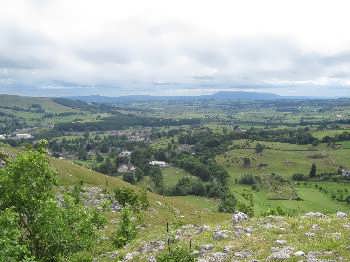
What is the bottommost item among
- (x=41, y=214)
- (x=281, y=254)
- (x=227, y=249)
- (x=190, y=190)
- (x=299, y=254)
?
(x=190, y=190)

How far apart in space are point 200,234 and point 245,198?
156307mm

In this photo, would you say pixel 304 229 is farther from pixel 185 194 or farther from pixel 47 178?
pixel 185 194

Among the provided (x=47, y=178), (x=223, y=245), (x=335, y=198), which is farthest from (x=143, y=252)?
(x=335, y=198)

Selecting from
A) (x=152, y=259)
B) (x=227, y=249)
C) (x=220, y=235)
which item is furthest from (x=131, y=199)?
(x=227, y=249)

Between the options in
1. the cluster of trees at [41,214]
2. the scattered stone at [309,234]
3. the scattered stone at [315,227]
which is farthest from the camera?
the scattered stone at [315,227]

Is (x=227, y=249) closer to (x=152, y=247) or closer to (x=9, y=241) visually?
(x=152, y=247)

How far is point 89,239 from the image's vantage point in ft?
104

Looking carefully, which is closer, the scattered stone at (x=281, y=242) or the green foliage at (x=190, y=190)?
the scattered stone at (x=281, y=242)

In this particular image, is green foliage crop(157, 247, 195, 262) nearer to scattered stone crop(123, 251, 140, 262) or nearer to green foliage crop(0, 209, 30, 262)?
green foliage crop(0, 209, 30, 262)

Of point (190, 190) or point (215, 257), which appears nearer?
point (215, 257)

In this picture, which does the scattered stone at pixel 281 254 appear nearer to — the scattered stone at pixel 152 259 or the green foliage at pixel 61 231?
the scattered stone at pixel 152 259

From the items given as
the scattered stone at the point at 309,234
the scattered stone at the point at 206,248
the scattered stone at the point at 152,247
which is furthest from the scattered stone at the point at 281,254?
the scattered stone at the point at 152,247

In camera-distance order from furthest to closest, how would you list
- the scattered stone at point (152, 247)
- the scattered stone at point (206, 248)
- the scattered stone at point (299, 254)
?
1. the scattered stone at point (152, 247)
2. the scattered stone at point (206, 248)
3. the scattered stone at point (299, 254)

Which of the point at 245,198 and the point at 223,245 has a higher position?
the point at 223,245
